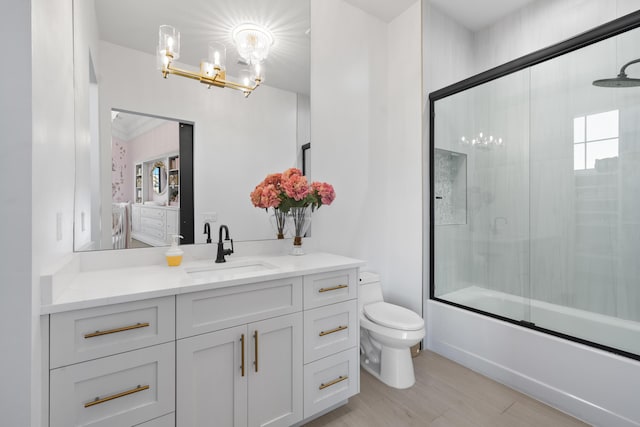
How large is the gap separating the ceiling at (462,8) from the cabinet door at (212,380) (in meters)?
2.60

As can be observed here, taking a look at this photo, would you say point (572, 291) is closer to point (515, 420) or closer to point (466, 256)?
point (466, 256)

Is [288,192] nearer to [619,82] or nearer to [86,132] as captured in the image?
[86,132]

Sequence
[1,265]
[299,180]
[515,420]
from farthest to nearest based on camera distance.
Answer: [299,180], [515,420], [1,265]

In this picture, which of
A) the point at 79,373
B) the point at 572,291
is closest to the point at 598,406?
the point at 572,291

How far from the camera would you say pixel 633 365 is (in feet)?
4.81

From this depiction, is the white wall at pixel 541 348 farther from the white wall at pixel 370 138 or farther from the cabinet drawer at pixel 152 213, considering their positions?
the cabinet drawer at pixel 152 213

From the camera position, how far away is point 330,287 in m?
1.62

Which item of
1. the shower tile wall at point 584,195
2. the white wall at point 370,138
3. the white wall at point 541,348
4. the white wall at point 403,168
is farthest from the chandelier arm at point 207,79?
the shower tile wall at point 584,195

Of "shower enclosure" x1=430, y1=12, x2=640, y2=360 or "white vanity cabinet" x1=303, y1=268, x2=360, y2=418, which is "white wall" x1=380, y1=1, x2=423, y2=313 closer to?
"shower enclosure" x1=430, y1=12, x2=640, y2=360

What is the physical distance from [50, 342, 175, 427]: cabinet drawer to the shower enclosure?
6.71 ft

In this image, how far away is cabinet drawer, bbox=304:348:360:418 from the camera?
5.03ft

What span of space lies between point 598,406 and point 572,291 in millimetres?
663

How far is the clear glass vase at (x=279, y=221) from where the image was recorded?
1.99 m

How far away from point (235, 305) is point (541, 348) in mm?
1845
